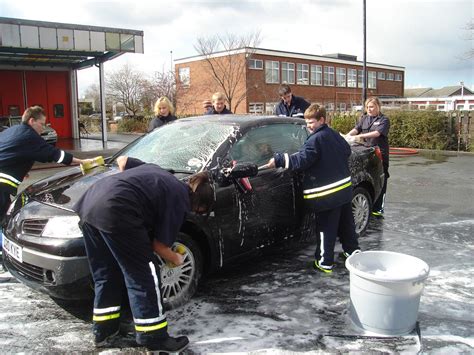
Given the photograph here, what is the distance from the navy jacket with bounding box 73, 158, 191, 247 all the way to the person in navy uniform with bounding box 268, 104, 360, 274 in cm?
157

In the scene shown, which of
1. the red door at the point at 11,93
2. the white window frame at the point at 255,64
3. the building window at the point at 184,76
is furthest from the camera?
the building window at the point at 184,76

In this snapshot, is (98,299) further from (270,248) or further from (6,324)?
(270,248)

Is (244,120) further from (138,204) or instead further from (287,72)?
(287,72)

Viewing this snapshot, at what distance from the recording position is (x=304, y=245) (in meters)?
5.24

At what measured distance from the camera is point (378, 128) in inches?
243

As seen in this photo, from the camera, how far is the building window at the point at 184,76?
132ft

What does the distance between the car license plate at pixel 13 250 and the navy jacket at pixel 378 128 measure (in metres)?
4.55

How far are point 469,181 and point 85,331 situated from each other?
899cm

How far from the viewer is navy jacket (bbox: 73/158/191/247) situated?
2.59 metres

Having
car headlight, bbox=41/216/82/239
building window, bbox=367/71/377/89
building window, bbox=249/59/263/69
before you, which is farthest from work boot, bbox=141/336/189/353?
building window, bbox=367/71/377/89

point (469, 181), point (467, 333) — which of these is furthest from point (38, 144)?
point (469, 181)

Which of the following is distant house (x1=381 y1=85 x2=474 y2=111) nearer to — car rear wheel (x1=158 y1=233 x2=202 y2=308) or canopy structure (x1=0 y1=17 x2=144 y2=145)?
canopy structure (x1=0 y1=17 x2=144 y2=145)

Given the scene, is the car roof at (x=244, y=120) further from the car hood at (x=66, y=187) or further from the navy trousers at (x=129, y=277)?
the navy trousers at (x=129, y=277)

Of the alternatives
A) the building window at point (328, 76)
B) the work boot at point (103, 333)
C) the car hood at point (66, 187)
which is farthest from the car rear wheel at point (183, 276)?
the building window at point (328, 76)
